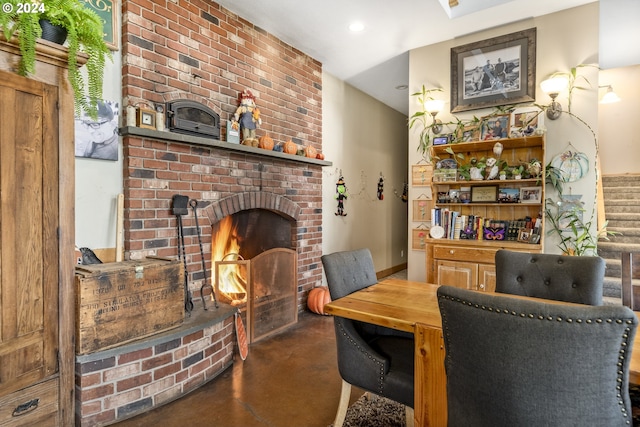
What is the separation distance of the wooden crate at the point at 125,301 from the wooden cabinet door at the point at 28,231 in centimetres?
18

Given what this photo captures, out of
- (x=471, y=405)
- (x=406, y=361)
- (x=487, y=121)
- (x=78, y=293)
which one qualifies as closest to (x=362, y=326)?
(x=406, y=361)

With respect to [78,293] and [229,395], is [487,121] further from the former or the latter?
A: [78,293]

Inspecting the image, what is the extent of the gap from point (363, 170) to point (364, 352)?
12.2ft

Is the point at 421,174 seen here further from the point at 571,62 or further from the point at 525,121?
the point at 571,62

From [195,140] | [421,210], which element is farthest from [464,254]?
[195,140]

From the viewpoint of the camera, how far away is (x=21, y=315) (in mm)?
1391

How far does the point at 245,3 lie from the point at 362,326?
2.75 m

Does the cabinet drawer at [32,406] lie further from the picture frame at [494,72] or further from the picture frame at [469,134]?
the picture frame at [494,72]

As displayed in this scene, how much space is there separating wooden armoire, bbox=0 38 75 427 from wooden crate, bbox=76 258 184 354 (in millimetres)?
111

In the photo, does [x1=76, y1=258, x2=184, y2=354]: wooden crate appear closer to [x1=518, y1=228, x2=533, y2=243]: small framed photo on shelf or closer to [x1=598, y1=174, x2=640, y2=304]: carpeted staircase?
[x1=518, y1=228, x2=533, y2=243]: small framed photo on shelf

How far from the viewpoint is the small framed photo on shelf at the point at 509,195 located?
3.16 m

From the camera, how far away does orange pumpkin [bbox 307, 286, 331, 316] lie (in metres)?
3.60

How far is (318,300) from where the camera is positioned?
11.8 feet

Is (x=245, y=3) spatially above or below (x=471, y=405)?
above
